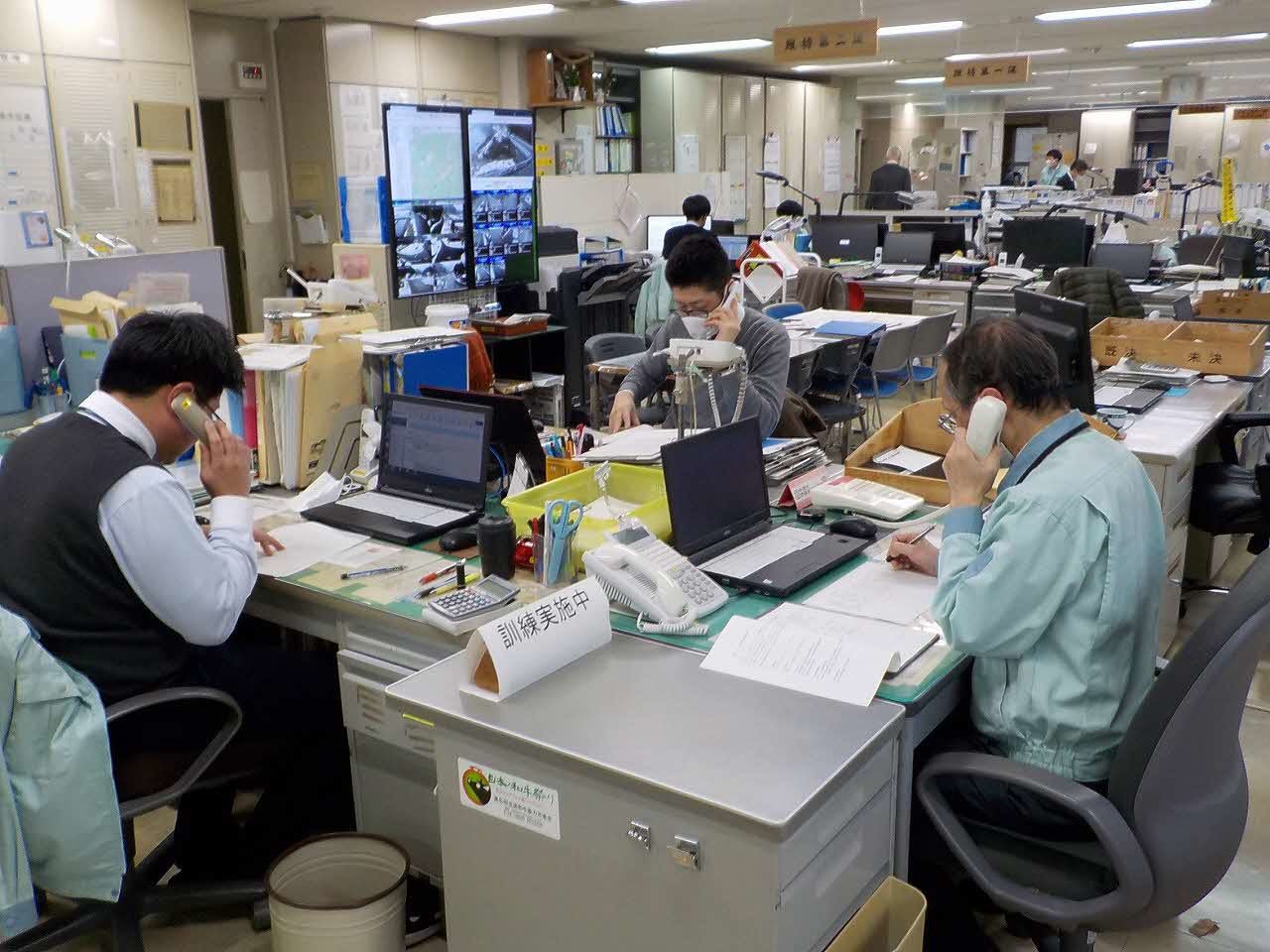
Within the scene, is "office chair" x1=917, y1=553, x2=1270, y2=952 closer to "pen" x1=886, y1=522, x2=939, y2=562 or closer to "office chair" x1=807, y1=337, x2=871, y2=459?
"pen" x1=886, y1=522, x2=939, y2=562

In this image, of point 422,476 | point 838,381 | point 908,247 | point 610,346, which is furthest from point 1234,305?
point 422,476

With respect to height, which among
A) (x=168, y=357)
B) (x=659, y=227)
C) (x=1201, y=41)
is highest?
(x=1201, y=41)

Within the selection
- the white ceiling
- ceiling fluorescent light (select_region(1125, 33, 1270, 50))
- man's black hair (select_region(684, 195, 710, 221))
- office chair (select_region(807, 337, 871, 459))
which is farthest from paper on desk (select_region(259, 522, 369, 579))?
ceiling fluorescent light (select_region(1125, 33, 1270, 50))

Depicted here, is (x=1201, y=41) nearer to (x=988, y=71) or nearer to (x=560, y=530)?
(x=988, y=71)

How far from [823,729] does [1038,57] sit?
452 inches

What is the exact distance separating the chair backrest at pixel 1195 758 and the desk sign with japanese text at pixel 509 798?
85cm

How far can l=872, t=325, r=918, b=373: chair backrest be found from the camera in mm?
5246

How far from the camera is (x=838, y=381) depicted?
17.9 feet

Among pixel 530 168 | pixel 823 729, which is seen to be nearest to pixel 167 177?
pixel 530 168

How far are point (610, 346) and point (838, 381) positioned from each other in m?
1.22

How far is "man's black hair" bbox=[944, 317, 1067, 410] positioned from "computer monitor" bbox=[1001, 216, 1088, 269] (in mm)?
5568

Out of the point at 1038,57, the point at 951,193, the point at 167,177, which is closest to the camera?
the point at 167,177

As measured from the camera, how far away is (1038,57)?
37.0 ft

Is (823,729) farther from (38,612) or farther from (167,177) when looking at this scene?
(167,177)
